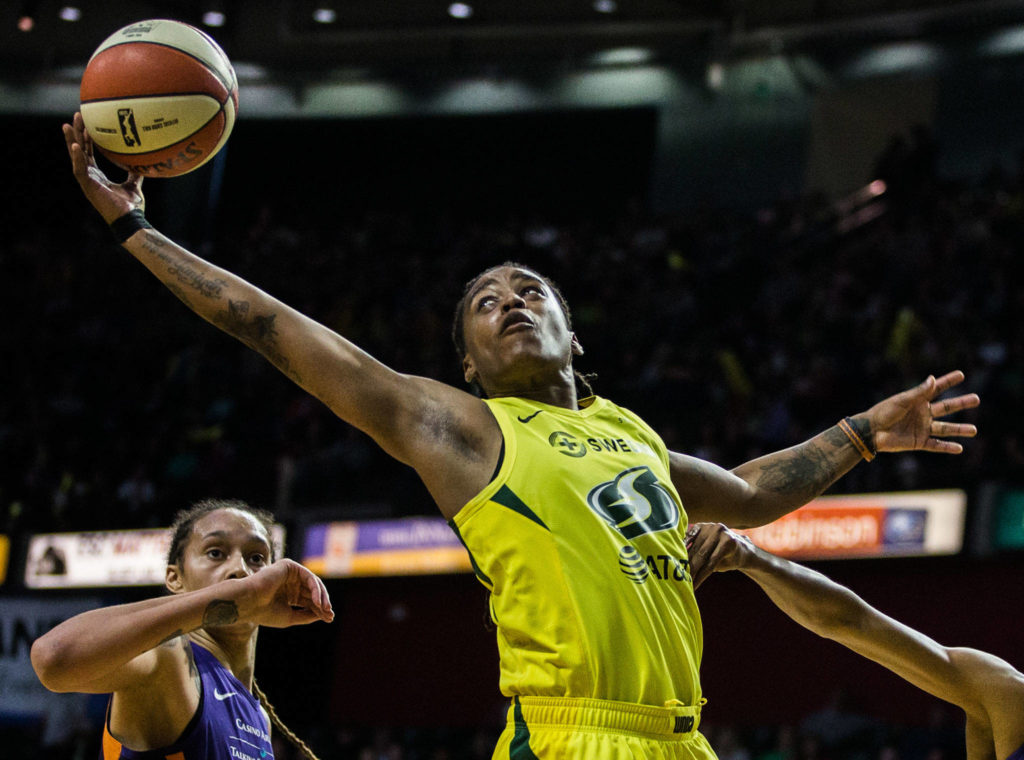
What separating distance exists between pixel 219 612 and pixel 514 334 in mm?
941

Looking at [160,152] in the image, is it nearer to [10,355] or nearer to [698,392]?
[698,392]

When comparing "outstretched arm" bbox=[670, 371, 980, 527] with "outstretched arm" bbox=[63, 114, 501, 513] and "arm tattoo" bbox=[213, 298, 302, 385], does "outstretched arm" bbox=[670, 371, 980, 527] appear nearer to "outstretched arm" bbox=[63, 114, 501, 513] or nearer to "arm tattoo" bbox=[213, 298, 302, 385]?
"outstretched arm" bbox=[63, 114, 501, 513]

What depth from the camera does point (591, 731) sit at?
2.60 meters

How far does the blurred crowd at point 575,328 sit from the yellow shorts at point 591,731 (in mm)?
7479

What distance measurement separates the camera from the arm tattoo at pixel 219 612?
102 inches

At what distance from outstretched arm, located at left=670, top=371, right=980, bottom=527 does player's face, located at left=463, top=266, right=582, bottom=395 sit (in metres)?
0.43

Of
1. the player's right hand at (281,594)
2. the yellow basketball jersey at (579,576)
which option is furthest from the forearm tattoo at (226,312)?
the yellow basketball jersey at (579,576)

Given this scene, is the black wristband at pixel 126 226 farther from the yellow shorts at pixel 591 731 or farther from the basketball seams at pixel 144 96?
the yellow shorts at pixel 591 731

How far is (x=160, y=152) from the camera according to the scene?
→ 3465 mm

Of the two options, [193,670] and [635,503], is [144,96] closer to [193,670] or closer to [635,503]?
[193,670]

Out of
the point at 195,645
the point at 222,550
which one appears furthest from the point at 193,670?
the point at 222,550

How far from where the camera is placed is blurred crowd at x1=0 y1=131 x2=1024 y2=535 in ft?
39.2

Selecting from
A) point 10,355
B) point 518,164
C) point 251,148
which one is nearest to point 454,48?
point 518,164

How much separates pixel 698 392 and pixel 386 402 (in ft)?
33.7
